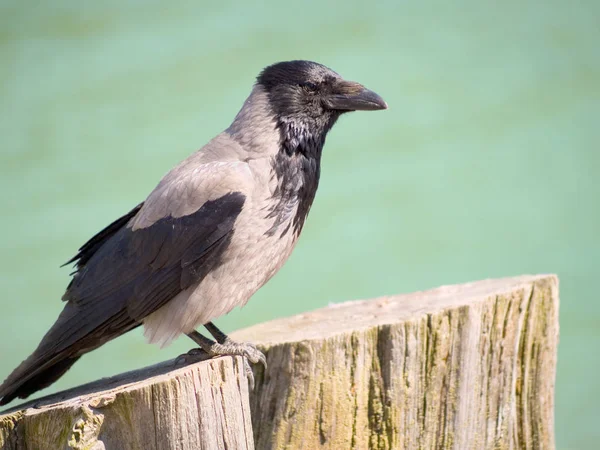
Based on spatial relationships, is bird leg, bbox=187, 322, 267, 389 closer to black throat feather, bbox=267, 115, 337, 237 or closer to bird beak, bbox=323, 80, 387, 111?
black throat feather, bbox=267, 115, 337, 237

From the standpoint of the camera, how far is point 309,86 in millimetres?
4535

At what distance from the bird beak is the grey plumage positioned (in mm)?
363

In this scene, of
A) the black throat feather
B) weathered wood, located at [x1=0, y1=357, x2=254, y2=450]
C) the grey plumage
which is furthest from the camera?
the black throat feather

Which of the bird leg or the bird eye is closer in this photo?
the bird leg

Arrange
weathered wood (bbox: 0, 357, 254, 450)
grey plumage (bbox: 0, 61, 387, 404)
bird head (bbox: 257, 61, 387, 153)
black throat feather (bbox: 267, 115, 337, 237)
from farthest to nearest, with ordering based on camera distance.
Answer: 1. bird head (bbox: 257, 61, 387, 153)
2. black throat feather (bbox: 267, 115, 337, 237)
3. grey plumage (bbox: 0, 61, 387, 404)
4. weathered wood (bbox: 0, 357, 254, 450)

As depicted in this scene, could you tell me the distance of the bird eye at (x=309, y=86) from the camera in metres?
4.53

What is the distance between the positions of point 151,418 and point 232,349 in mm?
964

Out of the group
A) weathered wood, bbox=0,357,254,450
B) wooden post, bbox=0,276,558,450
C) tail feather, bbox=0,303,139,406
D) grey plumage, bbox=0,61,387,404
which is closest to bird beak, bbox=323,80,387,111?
grey plumage, bbox=0,61,387,404

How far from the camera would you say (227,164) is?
4203 millimetres

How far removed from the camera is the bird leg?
13.1ft

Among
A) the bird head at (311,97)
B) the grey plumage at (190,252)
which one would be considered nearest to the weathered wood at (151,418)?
the grey plumage at (190,252)

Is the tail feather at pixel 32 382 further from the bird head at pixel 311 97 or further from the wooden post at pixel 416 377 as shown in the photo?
the bird head at pixel 311 97

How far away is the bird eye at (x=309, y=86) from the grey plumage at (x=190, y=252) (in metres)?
0.32

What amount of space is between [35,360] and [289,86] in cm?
203
